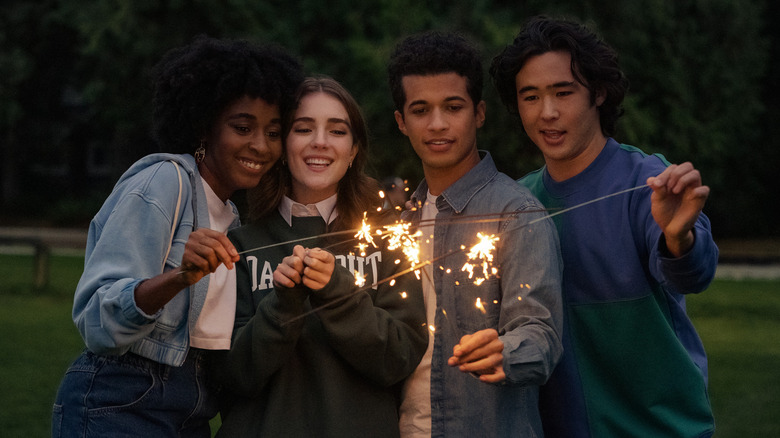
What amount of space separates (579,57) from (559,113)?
27 centimetres

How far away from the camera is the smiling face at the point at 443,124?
11.1ft

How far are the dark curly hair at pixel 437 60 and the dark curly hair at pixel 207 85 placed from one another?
44 centimetres

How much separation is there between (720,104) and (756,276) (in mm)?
8313

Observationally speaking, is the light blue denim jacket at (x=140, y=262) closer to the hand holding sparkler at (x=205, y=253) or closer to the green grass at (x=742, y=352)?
the hand holding sparkler at (x=205, y=253)

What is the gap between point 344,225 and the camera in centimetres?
346

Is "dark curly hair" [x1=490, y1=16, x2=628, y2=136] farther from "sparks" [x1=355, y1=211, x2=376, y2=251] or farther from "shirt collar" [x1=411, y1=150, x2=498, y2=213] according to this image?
"sparks" [x1=355, y1=211, x2=376, y2=251]

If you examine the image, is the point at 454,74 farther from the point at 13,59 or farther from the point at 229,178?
the point at 13,59

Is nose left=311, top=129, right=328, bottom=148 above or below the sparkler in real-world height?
above

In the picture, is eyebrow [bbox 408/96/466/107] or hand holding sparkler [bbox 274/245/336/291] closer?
hand holding sparkler [bbox 274/245/336/291]

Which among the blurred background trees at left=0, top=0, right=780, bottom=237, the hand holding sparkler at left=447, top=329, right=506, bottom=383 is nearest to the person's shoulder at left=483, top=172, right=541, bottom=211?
the hand holding sparkler at left=447, top=329, right=506, bottom=383

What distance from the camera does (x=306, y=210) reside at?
348cm

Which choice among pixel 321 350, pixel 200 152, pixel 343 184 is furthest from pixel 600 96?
pixel 200 152

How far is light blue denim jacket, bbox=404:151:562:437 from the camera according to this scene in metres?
2.99

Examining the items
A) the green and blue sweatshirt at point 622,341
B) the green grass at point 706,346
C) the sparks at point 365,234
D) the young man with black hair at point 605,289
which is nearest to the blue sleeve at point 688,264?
the young man with black hair at point 605,289
